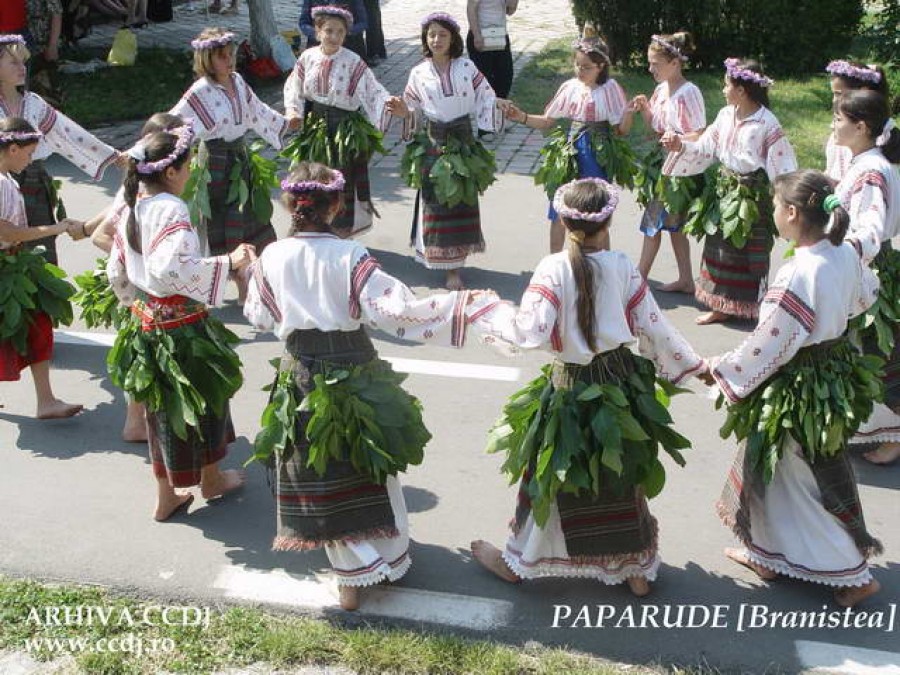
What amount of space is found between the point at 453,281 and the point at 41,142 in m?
2.74

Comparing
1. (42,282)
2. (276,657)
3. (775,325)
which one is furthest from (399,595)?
(42,282)

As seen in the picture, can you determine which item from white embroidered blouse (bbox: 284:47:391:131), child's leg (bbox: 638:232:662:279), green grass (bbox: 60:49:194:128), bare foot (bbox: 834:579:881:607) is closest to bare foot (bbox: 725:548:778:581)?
bare foot (bbox: 834:579:881:607)

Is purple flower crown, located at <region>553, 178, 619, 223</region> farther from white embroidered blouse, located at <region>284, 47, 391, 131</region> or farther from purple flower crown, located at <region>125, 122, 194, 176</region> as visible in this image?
white embroidered blouse, located at <region>284, 47, 391, 131</region>

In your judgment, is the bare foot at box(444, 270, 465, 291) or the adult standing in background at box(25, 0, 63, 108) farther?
the adult standing in background at box(25, 0, 63, 108)

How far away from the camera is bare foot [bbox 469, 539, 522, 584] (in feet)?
15.0

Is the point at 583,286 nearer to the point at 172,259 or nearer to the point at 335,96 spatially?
the point at 172,259

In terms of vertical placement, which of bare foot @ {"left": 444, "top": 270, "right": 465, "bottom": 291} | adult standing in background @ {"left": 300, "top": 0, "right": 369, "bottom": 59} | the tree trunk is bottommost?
bare foot @ {"left": 444, "top": 270, "right": 465, "bottom": 291}

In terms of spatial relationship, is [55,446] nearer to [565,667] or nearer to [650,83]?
[565,667]

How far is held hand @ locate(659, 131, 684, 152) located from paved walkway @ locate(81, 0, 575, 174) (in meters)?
4.13

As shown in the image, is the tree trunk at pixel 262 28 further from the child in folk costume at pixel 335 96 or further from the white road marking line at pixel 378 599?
the white road marking line at pixel 378 599

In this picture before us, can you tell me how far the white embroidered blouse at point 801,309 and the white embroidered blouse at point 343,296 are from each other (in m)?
1.02

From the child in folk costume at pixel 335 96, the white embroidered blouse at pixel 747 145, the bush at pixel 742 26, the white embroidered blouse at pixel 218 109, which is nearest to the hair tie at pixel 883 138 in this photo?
the white embroidered blouse at pixel 747 145

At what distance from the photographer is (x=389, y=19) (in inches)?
710

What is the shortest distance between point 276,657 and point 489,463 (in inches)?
69.0
